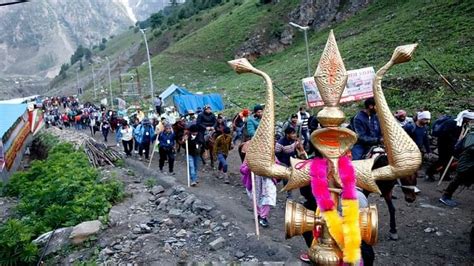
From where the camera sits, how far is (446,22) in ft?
75.2

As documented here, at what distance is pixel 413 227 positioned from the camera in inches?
310

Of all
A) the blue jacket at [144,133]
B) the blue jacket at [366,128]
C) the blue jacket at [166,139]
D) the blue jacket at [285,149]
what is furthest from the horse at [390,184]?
the blue jacket at [144,133]

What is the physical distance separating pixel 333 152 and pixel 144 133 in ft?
45.0

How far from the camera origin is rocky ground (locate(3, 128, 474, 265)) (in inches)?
278

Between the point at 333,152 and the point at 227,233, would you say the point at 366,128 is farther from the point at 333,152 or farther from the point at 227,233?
the point at 333,152

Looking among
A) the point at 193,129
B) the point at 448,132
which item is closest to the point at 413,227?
the point at 448,132

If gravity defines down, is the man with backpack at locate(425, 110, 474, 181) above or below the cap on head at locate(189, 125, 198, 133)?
below

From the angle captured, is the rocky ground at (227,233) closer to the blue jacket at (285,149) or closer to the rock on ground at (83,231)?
the rock on ground at (83,231)

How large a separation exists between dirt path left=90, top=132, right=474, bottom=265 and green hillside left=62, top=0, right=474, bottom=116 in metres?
5.36

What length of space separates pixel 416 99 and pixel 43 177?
1301 cm

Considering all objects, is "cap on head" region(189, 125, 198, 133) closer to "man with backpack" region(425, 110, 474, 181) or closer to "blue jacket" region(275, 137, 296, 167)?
"blue jacket" region(275, 137, 296, 167)

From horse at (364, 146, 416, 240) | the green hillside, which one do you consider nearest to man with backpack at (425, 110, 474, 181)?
horse at (364, 146, 416, 240)

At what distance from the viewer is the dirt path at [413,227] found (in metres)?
6.79

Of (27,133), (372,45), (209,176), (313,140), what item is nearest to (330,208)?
(313,140)
